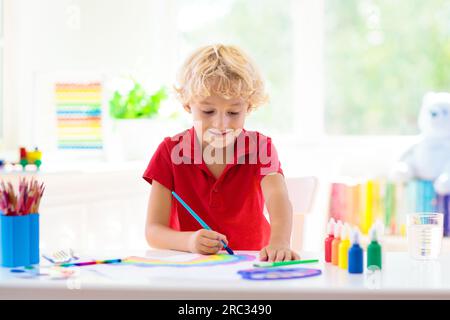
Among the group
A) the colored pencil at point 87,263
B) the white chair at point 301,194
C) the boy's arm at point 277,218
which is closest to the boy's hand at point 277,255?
the boy's arm at point 277,218

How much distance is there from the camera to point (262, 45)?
12.0ft

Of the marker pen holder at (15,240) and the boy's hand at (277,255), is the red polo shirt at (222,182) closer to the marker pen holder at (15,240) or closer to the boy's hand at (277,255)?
the boy's hand at (277,255)

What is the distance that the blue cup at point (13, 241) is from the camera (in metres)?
1.44

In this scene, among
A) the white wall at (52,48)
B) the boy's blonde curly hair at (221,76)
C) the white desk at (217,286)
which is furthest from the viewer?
the white wall at (52,48)

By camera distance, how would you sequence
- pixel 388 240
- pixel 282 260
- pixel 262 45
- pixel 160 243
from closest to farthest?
pixel 282 260
pixel 160 243
pixel 388 240
pixel 262 45

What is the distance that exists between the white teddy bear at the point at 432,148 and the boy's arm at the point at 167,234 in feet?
5.93

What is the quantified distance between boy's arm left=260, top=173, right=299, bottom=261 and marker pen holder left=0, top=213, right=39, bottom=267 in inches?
17.5

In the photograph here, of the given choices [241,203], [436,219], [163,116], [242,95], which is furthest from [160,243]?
[163,116]

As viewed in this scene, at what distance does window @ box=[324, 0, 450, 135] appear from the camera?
11.9 feet

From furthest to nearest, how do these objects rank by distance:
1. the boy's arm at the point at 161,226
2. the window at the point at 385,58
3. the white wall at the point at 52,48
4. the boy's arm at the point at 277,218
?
the window at the point at 385,58 < the white wall at the point at 52,48 < the boy's arm at the point at 161,226 < the boy's arm at the point at 277,218

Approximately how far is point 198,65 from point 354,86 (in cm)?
200

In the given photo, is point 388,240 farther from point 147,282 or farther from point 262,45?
point 147,282

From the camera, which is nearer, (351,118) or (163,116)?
(163,116)

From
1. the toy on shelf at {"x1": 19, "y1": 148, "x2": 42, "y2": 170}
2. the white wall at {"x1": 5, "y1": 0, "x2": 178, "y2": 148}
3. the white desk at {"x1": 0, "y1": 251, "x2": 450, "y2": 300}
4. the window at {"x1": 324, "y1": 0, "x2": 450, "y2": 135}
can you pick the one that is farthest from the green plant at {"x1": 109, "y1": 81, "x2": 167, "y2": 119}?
the white desk at {"x1": 0, "y1": 251, "x2": 450, "y2": 300}
